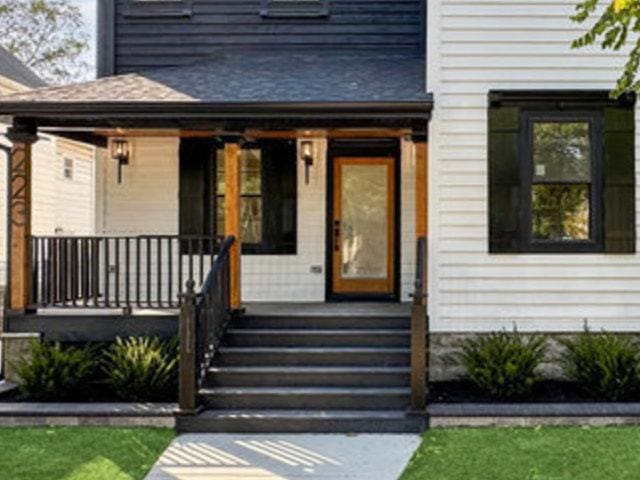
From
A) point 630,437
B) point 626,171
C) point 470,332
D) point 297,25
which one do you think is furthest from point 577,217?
point 297,25

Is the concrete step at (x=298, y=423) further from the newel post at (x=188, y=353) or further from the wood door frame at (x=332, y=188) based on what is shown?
the wood door frame at (x=332, y=188)

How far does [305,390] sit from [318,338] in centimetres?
91

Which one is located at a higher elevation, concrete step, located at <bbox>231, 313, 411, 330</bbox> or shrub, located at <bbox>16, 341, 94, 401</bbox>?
concrete step, located at <bbox>231, 313, 411, 330</bbox>

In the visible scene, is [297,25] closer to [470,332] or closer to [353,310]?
[353,310]

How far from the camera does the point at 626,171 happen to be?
8781mm

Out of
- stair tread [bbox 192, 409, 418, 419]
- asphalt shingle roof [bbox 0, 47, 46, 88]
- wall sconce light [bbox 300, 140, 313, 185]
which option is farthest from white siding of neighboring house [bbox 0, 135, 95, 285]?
stair tread [bbox 192, 409, 418, 419]

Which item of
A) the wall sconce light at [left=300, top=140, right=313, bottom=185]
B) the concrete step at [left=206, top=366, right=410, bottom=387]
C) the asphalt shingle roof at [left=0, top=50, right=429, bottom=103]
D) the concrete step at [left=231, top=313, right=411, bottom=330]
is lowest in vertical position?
the concrete step at [left=206, top=366, right=410, bottom=387]

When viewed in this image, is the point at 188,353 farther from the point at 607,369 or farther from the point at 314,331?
the point at 607,369

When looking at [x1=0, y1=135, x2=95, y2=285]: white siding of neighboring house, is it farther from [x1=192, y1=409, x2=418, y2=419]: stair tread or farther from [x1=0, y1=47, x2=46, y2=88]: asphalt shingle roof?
[x1=192, y1=409, x2=418, y2=419]: stair tread

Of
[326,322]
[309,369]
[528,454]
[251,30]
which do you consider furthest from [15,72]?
[528,454]

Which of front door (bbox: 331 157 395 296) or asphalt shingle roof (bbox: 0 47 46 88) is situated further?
asphalt shingle roof (bbox: 0 47 46 88)

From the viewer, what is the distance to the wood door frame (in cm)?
1116

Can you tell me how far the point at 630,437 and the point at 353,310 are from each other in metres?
3.62

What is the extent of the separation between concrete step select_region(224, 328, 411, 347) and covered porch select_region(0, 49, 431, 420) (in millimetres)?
276
